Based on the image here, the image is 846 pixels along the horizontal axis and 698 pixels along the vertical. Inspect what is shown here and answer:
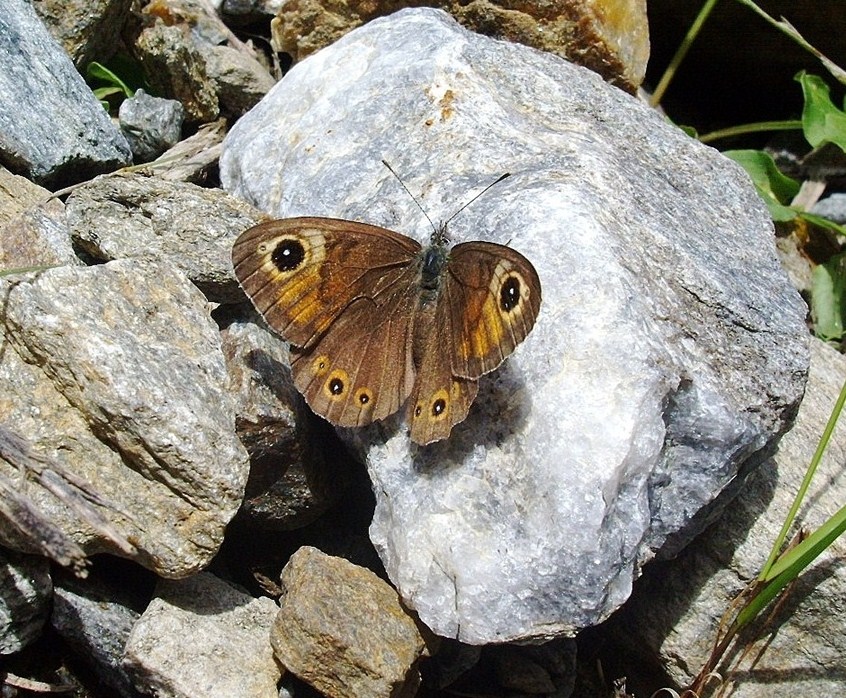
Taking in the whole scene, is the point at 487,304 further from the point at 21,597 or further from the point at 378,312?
the point at 21,597

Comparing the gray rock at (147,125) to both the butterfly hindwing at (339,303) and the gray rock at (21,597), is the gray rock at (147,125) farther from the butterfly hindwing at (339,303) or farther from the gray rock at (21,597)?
the gray rock at (21,597)

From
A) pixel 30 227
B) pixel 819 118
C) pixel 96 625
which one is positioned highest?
pixel 819 118

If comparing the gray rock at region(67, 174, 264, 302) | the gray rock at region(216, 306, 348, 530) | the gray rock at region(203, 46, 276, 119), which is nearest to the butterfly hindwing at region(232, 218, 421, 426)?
the gray rock at region(216, 306, 348, 530)

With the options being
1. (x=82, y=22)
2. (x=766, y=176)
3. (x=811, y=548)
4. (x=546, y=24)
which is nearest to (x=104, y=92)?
(x=82, y=22)

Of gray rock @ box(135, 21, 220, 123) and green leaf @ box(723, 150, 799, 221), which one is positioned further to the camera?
green leaf @ box(723, 150, 799, 221)

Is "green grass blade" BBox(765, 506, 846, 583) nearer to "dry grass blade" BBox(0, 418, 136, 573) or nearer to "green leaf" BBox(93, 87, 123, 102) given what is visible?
"dry grass blade" BBox(0, 418, 136, 573)

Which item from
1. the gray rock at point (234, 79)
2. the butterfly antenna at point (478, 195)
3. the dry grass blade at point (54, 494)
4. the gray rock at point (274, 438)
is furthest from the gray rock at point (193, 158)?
the dry grass blade at point (54, 494)

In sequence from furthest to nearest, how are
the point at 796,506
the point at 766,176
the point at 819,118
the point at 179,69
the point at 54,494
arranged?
the point at 766,176 → the point at 819,118 → the point at 179,69 → the point at 796,506 → the point at 54,494
